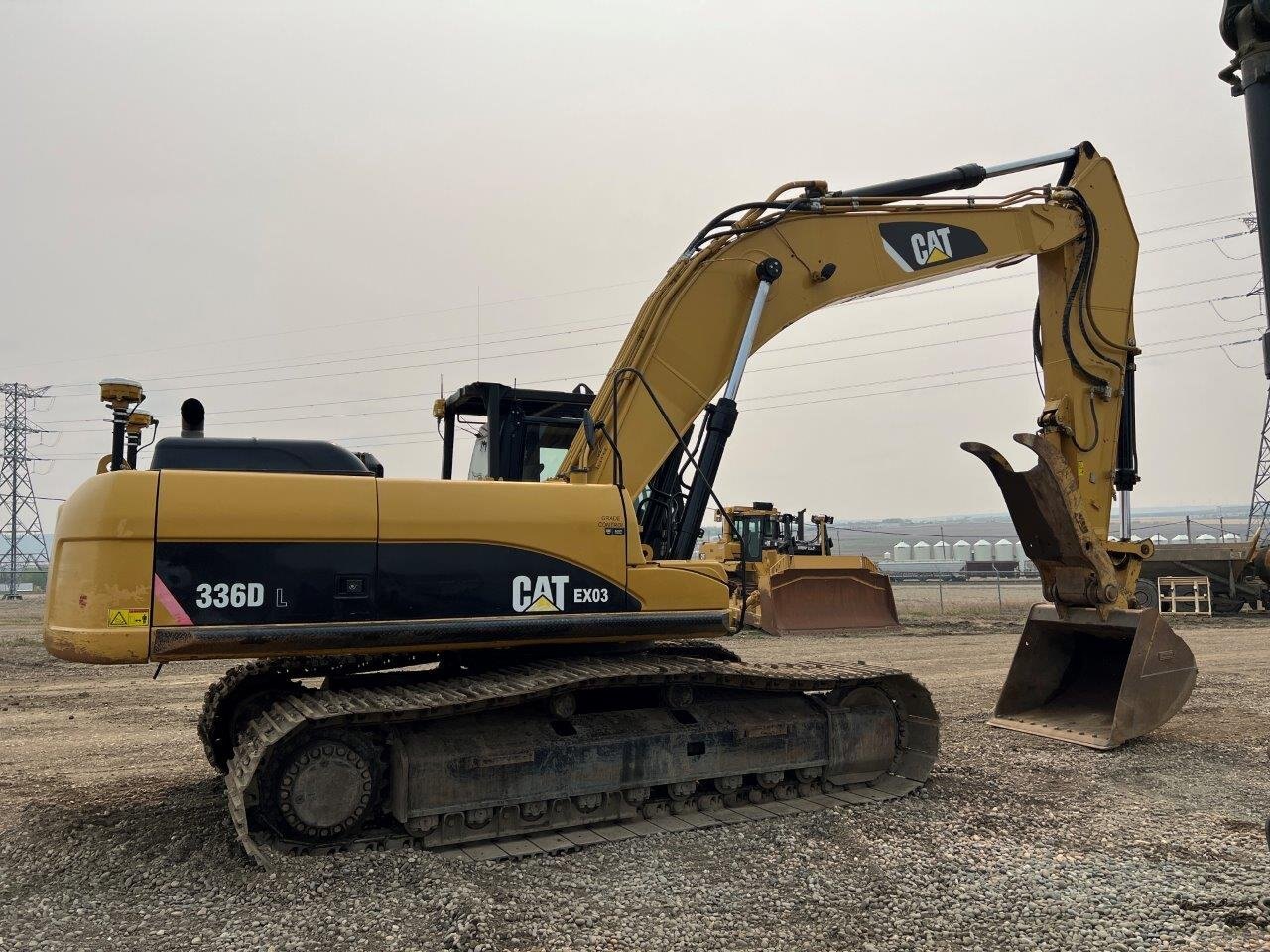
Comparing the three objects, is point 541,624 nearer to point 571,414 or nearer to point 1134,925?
point 571,414

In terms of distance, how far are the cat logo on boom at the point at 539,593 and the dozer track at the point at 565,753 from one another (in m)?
0.41

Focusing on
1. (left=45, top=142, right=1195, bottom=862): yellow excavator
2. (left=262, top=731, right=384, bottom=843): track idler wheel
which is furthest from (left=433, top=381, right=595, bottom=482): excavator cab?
(left=262, top=731, right=384, bottom=843): track idler wheel

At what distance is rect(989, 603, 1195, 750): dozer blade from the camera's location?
26.3 ft

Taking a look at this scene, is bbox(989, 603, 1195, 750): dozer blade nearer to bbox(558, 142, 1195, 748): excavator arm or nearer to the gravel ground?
bbox(558, 142, 1195, 748): excavator arm

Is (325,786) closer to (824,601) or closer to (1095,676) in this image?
(1095,676)

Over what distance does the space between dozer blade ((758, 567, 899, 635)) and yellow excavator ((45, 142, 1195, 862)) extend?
11327 mm

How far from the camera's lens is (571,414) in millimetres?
7375

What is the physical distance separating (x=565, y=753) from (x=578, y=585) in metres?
1.01

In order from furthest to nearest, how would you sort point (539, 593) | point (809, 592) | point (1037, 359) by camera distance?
1. point (809, 592)
2. point (1037, 359)
3. point (539, 593)

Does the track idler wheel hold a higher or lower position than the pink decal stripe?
lower

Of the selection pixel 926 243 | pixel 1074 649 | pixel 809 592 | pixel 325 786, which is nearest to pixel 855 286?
pixel 926 243

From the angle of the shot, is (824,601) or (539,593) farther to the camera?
(824,601)

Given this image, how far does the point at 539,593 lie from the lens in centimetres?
587

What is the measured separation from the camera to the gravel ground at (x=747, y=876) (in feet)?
14.7
